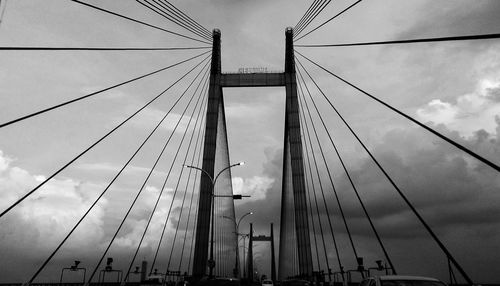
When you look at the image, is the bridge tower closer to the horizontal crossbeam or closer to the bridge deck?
the bridge deck

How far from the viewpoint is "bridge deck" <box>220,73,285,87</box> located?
35.5 metres

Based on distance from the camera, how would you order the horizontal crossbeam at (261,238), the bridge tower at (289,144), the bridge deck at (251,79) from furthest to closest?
the horizontal crossbeam at (261,238) < the bridge deck at (251,79) < the bridge tower at (289,144)

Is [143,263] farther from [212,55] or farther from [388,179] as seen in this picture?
[388,179]

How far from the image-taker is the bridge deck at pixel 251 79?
116ft

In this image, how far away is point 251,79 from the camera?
35625 mm

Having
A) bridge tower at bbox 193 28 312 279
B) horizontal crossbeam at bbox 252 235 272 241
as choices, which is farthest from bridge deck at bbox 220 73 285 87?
horizontal crossbeam at bbox 252 235 272 241

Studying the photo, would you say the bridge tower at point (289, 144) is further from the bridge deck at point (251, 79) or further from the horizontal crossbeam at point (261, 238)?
the horizontal crossbeam at point (261, 238)

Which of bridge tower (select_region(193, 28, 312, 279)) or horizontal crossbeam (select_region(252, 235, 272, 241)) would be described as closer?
bridge tower (select_region(193, 28, 312, 279))

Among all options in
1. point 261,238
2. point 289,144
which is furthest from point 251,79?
point 261,238

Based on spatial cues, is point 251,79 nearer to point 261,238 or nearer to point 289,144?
point 289,144

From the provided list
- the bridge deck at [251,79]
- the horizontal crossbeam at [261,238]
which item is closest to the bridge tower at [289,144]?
the bridge deck at [251,79]

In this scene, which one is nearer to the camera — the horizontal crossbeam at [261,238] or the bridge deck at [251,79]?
the bridge deck at [251,79]

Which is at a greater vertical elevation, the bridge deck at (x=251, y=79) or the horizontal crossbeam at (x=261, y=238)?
the horizontal crossbeam at (x=261, y=238)

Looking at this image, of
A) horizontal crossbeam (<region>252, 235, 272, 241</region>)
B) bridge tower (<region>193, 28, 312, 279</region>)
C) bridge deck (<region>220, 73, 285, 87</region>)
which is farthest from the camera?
horizontal crossbeam (<region>252, 235, 272, 241</region>)
